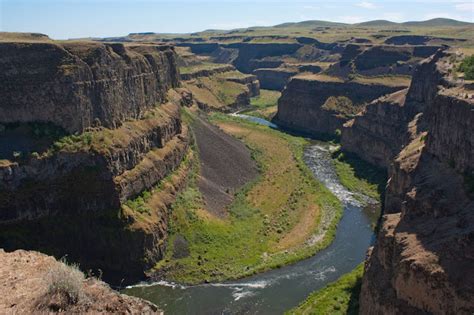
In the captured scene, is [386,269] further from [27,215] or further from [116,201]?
[27,215]

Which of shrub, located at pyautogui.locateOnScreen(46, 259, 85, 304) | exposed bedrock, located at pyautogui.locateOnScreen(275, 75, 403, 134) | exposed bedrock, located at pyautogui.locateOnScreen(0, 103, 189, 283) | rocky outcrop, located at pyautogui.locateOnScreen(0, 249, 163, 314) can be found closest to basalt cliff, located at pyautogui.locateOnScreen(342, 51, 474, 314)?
rocky outcrop, located at pyautogui.locateOnScreen(0, 249, 163, 314)

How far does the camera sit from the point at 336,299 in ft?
174

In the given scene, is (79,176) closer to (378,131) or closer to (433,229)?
(433,229)

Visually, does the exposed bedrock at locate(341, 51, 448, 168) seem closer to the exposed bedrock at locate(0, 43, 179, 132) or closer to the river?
the river

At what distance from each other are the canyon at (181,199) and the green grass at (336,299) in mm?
508

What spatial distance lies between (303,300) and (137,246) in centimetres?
2115

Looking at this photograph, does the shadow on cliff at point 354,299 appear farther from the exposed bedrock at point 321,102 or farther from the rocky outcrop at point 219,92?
the rocky outcrop at point 219,92

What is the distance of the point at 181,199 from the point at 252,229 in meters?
11.7

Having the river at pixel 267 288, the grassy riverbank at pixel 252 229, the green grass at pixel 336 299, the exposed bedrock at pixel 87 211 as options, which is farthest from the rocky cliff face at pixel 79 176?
the green grass at pixel 336 299

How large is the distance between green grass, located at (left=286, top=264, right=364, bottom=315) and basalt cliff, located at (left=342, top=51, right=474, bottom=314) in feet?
15.4

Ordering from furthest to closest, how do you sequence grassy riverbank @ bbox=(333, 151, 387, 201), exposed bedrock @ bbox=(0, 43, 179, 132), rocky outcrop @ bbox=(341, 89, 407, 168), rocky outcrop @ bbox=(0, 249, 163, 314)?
rocky outcrop @ bbox=(341, 89, 407, 168), grassy riverbank @ bbox=(333, 151, 387, 201), exposed bedrock @ bbox=(0, 43, 179, 132), rocky outcrop @ bbox=(0, 249, 163, 314)

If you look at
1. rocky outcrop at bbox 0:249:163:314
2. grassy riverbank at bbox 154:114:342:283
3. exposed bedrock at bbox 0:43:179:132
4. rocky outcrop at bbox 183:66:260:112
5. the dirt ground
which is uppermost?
exposed bedrock at bbox 0:43:179:132

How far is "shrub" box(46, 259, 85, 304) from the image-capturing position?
24.8 m

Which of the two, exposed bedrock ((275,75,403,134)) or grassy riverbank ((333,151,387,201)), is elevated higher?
exposed bedrock ((275,75,403,134))
